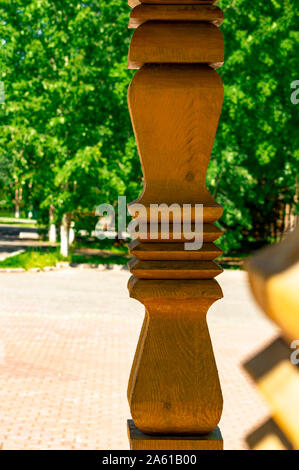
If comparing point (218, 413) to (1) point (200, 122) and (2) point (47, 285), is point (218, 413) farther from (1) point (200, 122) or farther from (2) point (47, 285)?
(2) point (47, 285)

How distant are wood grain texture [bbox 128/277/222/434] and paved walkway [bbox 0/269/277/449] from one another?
7.13 ft

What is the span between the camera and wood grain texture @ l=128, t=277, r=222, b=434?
1890 mm

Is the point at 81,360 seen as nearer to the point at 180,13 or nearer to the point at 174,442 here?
the point at 174,442

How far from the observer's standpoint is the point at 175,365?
1.90 metres

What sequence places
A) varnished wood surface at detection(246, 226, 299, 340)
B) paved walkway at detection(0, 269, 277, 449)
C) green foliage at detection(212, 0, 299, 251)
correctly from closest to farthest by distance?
varnished wood surface at detection(246, 226, 299, 340), paved walkway at detection(0, 269, 277, 449), green foliage at detection(212, 0, 299, 251)

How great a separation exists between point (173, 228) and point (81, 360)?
922 cm

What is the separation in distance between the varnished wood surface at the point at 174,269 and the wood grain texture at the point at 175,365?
0.02 meters

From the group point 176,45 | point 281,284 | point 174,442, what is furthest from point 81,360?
point 281,284

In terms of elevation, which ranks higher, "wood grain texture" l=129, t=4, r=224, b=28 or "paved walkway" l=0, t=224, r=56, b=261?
"wood grain texture" l=129, t=4, r=224, b=28

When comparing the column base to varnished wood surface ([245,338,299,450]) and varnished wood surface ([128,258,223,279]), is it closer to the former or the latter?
varnished wood surface ([128,258,223,279])

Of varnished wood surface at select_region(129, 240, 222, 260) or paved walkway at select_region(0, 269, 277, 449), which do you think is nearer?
varnished wood surface at select_region(129, 240, 222, 260)

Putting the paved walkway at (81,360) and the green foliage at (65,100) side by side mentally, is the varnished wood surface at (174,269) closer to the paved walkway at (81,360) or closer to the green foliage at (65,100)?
the paved walkway at (81,360)

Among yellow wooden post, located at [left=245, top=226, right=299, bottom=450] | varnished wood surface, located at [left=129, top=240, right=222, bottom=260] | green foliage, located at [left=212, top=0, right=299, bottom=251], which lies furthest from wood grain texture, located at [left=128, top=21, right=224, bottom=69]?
green foliage, located at [left=212, top=0, right=299, bottom=251]

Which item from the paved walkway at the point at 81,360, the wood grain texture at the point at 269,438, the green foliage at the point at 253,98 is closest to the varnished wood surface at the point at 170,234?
the wood grain texture at the point at 269,438
